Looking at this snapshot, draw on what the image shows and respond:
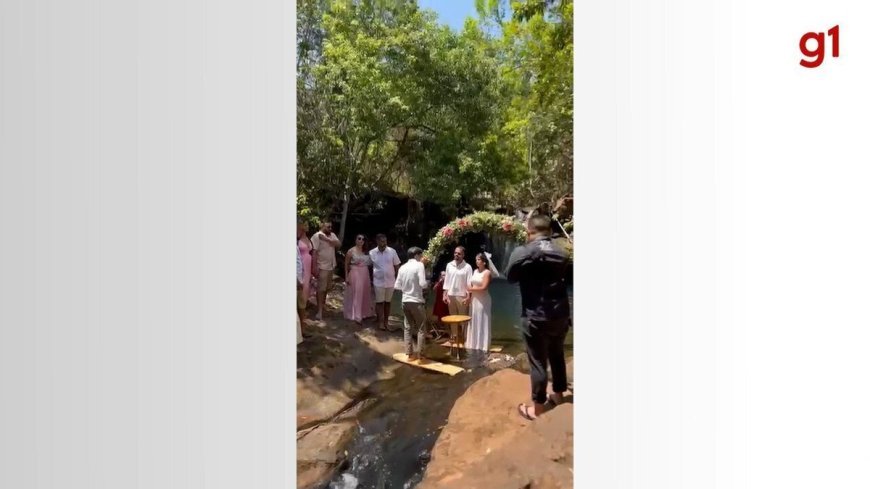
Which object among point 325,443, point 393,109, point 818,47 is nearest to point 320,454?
point 325,443

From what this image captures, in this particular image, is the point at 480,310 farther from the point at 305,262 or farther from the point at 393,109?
the point at 393,109

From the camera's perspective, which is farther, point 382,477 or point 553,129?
point 553,129

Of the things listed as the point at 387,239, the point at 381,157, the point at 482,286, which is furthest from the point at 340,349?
the point at 381,157

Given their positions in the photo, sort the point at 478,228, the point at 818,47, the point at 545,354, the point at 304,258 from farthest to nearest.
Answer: the point at 478,228, the point at 304,258, the point at 545,354, the point at 818,47

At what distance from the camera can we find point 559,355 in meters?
4.29

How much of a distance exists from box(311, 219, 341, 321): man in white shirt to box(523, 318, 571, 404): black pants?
5.67 ft

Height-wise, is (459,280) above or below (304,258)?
below

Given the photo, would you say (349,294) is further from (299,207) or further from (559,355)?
(559,355)

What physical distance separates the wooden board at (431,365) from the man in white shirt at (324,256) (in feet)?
2.53

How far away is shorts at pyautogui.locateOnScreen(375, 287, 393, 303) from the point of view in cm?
462

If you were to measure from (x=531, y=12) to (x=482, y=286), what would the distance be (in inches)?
97.1

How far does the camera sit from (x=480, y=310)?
4.52 meters

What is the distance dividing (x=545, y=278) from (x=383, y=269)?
1386mm

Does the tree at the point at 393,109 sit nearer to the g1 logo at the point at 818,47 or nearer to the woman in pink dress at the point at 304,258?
the woman in pink dress at the point at 304,258
